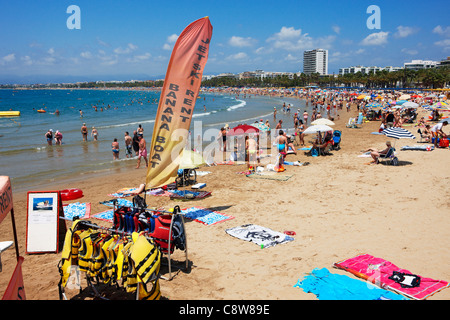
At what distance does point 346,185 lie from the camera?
A: 420 inches

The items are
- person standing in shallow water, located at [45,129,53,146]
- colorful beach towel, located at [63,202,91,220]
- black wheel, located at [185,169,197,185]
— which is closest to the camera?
colorful beach towel, located at [63,202,91,220]

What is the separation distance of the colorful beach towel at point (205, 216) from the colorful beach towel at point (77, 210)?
2.68 metres

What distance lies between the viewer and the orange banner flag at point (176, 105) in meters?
7.29

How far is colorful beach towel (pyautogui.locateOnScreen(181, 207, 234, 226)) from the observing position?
26.3ft

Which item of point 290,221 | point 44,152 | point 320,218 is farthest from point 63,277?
point 44,152

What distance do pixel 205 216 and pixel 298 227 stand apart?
2.41 metres

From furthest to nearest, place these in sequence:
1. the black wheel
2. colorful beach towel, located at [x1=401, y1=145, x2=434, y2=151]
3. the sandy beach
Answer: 1. colorful beach towel, located at [x1=401, y1=145, x2=434, y2=151]
2. the black wheel
3. the sandy beach

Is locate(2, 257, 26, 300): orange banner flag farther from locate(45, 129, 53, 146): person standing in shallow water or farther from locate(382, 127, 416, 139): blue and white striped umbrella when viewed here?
locate(45, 129, 53, 146): person standing in shallow water

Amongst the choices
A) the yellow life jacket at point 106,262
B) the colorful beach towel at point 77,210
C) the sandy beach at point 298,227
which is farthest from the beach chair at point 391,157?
the yellow life jacket at point 106,262

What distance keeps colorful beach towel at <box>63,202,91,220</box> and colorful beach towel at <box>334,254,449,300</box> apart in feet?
21.5

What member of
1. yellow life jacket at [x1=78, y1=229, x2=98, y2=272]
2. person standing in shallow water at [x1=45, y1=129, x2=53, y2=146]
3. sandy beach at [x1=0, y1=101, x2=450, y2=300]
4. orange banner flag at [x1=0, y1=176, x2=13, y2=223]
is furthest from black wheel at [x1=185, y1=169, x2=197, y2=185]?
person standing in shallow water at [x1=45, y1=129, x2=53, y2=146]

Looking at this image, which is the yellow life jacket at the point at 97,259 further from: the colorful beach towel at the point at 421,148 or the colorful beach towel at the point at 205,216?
the colorful beach towel at the point at 421,148

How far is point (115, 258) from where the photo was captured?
4.39 meters
